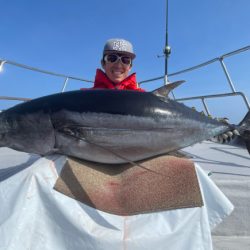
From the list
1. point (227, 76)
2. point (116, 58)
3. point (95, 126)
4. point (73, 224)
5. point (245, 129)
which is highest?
point (116, 58)

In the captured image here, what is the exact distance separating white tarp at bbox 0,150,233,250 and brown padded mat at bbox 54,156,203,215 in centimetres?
4

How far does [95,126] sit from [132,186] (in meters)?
0.47

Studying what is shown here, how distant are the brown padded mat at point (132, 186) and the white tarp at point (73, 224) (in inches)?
1.8

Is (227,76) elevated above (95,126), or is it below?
above

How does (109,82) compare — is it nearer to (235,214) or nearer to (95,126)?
(95,126)

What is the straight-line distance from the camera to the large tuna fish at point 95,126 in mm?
1907

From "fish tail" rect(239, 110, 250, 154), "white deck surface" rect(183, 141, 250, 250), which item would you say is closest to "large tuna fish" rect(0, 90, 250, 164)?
"white deck surface" rect(183, 141, 250, 250)

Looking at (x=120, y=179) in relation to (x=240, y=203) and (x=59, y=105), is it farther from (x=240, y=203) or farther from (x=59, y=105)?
(x=240, y=203)

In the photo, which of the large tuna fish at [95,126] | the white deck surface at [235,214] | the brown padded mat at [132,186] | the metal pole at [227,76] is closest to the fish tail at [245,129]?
the white deck surface at [235,214]

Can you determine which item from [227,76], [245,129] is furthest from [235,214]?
[227,76]

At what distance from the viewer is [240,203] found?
7.09ft

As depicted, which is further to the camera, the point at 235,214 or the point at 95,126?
the point at 235,214

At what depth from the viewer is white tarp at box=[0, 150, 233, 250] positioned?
1.44 m

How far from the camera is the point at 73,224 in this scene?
1481 millimetres
